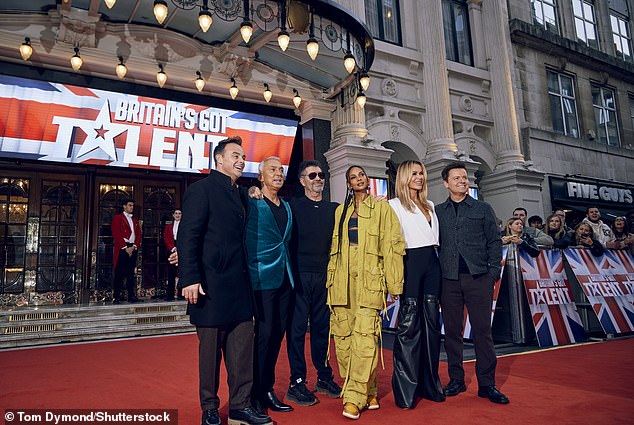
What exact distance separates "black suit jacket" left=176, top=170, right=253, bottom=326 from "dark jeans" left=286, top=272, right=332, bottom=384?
0.80 meters

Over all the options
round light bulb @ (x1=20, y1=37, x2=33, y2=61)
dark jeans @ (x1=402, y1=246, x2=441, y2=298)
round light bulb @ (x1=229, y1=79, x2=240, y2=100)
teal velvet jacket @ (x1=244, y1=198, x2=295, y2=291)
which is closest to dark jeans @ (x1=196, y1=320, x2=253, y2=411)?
teal velvet jacket @ (x1=244, y1=198, x2=295, y2=291)

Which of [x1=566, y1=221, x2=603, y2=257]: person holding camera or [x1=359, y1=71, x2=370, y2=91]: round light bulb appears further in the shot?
[x1=359, y1=71, x2=370, y2=91]: round light bulb

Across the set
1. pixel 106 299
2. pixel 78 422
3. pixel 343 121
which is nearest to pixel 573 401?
pixel 78 422

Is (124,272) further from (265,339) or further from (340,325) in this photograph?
(340,325)

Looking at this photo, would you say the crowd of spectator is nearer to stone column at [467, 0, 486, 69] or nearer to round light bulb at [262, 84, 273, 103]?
round light bulb at [262, 84, 273, 103]

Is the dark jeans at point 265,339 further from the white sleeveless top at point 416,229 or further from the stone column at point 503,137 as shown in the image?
the stone column at point 503,137

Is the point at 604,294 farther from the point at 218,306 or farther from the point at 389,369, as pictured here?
the point at 218,306

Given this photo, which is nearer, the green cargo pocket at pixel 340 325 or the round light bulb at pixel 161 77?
the green cargo pocket at pixel 340 325

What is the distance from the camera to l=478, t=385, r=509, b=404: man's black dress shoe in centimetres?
347

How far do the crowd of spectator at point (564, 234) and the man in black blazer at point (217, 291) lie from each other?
4.58 m

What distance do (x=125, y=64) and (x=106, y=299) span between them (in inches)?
205

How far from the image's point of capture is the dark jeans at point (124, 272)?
29.8 ft

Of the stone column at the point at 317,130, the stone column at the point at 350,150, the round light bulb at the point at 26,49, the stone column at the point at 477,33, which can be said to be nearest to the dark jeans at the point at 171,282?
the stone column at the point at 317,130

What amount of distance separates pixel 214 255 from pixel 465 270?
2.32m
